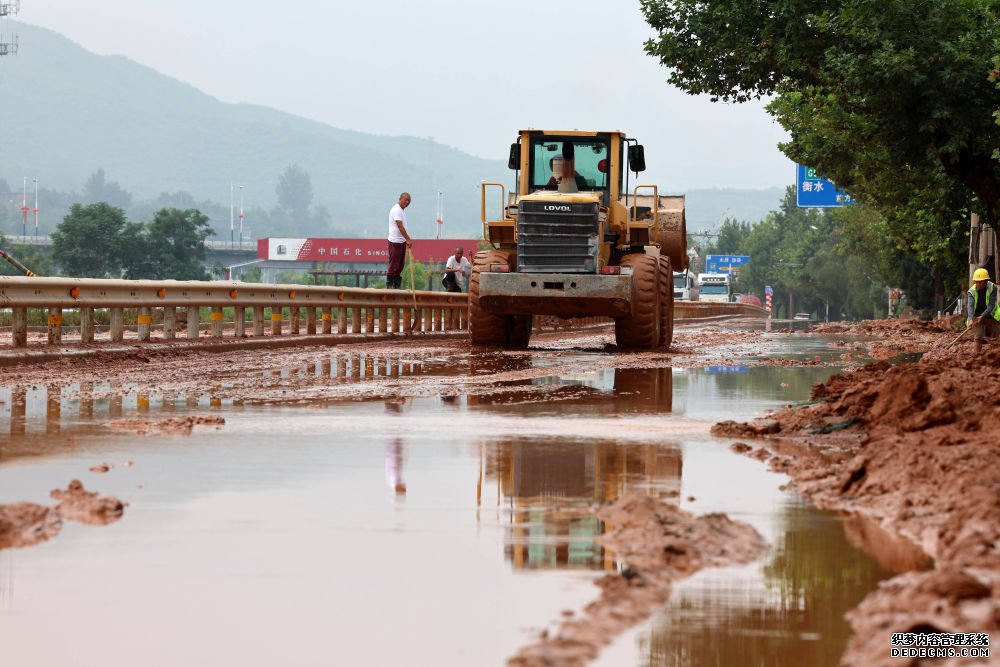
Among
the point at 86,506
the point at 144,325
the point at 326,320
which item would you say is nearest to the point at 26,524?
the point at 86,506

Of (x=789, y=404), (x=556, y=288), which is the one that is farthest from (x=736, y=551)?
(x=556, y=288)

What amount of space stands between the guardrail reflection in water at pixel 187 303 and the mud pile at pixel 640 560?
12.4 meters

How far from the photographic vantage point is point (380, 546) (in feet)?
20.8

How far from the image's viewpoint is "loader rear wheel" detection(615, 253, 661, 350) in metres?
24.7

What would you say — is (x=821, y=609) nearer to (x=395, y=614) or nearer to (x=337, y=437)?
(x=395, y=614)

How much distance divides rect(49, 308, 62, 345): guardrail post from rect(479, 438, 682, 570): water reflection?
Result: 35.2 feet

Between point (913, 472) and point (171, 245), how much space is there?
532 feet

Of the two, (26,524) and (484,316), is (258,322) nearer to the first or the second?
(484,316)

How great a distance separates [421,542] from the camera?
6445mm

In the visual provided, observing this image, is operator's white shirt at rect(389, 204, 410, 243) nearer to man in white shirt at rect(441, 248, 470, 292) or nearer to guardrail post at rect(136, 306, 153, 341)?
man in white shirt at rect(441, 248, 470, 292)

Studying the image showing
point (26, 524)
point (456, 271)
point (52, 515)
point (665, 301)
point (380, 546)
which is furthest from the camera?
point (456, 271)

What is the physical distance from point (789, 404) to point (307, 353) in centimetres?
1000

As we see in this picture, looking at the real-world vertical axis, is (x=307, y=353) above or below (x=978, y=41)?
below

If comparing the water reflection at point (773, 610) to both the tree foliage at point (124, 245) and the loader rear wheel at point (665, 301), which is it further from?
the tree foliage at point (124, 245)
